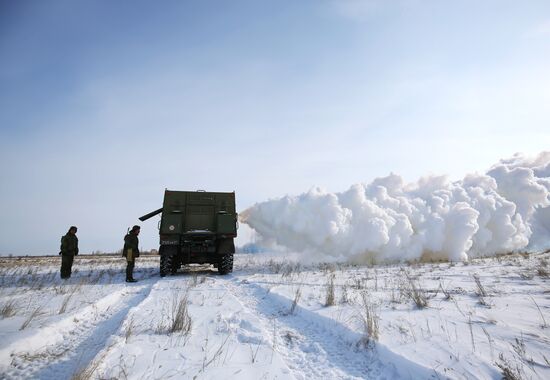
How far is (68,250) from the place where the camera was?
1129cm

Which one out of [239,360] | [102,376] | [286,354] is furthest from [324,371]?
[102,376]

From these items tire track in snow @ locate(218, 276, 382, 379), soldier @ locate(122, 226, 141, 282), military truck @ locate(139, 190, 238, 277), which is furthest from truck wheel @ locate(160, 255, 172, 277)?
tire track in snow @ locate(218, 276, 382, 379)

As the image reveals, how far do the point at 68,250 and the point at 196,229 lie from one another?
4588mm

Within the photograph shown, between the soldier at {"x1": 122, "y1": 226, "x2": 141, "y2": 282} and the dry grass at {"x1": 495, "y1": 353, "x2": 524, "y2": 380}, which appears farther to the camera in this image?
the soldier at {"x1": 122, "y1": 226, "x2": 141, "y2": 282}

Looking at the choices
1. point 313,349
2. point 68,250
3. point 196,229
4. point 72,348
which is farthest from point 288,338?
point 68,250

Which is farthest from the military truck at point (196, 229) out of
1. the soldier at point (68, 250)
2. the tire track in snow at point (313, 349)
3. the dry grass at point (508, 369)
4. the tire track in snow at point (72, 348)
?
the dry grass at point (508, 369)

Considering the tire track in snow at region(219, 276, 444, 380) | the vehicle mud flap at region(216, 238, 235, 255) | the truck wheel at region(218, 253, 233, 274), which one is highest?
the vehicle mud flap at region(216, 238, 235, 255)

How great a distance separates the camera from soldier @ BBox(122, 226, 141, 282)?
35.1ft

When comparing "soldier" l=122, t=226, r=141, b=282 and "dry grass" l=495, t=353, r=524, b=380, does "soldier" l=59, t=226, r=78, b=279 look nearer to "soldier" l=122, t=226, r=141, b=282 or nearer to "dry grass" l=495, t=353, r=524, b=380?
"soldier" l=122, t=226, r=141, b=282

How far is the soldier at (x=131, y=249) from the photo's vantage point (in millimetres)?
10711

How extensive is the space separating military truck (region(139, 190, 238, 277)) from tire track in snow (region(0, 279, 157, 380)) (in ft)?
21.3

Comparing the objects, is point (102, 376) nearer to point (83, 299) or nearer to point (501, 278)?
point (83, 299)

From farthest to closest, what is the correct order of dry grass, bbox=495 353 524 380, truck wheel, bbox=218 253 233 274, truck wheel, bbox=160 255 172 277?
1. truck wheel, bbox=218 253 233 274
2. truck wheel, bbox=160 255 172 277
3. dry grass, bbox=495 353 524 380

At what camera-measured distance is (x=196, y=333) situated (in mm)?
4309
